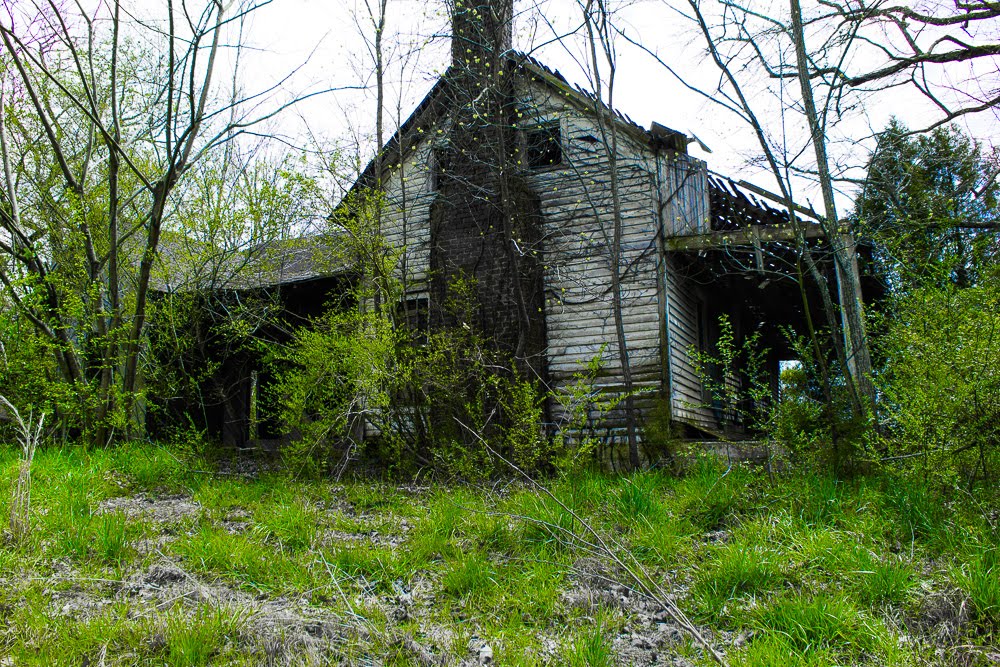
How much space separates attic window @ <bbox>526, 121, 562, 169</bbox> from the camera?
33.4 ft

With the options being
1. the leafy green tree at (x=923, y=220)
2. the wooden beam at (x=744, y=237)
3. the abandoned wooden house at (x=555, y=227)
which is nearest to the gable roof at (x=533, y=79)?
the abandoned wooden house at (x=555, y=227)

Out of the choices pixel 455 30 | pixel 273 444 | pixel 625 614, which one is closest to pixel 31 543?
pixel 625 614

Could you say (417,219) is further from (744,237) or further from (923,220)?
(923,220)

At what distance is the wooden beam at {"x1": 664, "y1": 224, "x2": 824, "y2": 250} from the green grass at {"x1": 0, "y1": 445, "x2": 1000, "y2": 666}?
4111 mm

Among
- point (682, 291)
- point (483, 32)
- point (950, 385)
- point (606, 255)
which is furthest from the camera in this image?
point (682, 291)

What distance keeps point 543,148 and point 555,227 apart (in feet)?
4.82

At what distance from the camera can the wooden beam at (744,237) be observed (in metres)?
8.63

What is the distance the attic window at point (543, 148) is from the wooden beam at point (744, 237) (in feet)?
7.79

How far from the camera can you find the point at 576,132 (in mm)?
10141

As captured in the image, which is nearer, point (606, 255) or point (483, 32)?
point (606, 255)

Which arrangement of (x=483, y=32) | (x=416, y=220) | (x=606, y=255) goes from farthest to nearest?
(x=416, y=220) → (x=483, y=32) → (x=606, y=255)

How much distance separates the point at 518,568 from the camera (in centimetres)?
398

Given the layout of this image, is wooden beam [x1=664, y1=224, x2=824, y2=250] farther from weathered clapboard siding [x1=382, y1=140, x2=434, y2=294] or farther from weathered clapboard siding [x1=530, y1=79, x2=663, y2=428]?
weathered clapboard siding [x1=382, y1=140, x2=434, y2=294]

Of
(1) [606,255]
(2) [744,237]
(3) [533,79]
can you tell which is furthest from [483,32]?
(2) [744,237]
